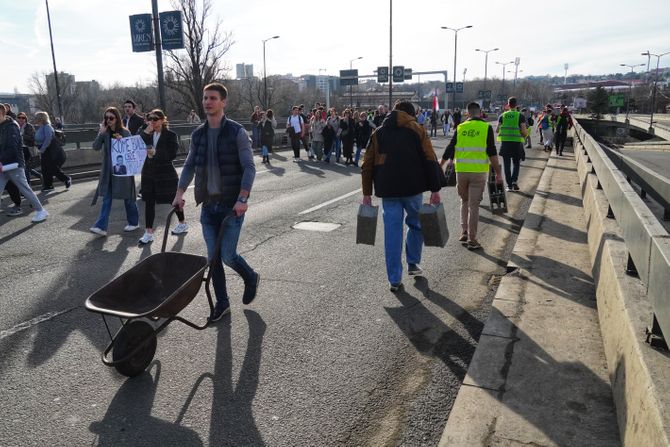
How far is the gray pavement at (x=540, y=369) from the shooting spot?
9.78 ft

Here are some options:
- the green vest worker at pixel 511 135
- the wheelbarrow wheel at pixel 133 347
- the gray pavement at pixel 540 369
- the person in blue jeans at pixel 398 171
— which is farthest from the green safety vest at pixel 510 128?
the wheelbarrow wheel at pixel 133 347

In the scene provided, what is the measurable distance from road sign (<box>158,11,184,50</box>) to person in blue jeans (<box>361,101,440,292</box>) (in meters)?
17.7

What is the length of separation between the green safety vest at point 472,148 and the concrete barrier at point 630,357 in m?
2.63

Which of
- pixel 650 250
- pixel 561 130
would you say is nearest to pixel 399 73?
pixel 561 130

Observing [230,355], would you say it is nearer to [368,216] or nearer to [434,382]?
[434,382]

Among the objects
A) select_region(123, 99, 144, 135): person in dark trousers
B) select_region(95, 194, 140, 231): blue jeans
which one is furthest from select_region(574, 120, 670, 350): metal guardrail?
select_region(123, 99, 144, 135): person in dark trousers

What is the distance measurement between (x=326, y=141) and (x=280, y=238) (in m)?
12.0

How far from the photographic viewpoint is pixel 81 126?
102ft

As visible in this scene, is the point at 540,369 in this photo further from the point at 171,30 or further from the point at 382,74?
the point at 382,74

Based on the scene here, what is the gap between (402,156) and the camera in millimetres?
5500

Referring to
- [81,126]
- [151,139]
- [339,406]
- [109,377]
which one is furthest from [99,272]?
[81,126]

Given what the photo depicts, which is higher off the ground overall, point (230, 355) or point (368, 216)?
point (368, 216)

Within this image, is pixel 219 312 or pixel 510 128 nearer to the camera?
pixel 219 312

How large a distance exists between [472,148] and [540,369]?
4.14 meters
